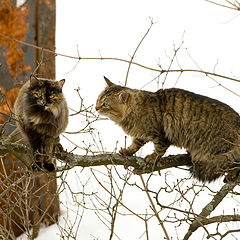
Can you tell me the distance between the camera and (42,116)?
2889 millimetres

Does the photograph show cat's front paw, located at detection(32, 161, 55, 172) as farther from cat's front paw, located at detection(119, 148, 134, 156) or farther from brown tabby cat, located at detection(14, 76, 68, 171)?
cat's front paw, located at detection(119, 148, 134, 156)

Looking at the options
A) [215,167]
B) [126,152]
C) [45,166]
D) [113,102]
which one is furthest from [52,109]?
[215,167]

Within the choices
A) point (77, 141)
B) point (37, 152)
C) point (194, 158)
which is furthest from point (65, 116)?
point (77, 141)

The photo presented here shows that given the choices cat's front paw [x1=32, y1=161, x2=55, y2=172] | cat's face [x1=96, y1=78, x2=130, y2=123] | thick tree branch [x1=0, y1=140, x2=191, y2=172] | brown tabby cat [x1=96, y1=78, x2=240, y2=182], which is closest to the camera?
thick tree branch [x1=0, y1=140, x2=191, y2=172]

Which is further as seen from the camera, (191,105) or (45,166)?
(191,105)

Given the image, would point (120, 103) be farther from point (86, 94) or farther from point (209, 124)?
point (86, 94)

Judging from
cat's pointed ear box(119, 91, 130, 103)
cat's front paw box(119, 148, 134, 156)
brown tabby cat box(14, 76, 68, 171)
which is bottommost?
brown tabby cat box(14, 76, 68, 171)

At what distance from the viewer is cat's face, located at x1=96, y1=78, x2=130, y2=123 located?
3.20m

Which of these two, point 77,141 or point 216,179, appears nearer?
point 216,179

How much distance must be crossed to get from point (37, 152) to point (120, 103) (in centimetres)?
68

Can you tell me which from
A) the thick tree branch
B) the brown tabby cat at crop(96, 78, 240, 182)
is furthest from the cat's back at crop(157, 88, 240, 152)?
the thick tree branch

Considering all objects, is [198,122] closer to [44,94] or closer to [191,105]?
[191,105]

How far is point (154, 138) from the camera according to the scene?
125 inches

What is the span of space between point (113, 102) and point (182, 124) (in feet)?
1.48
